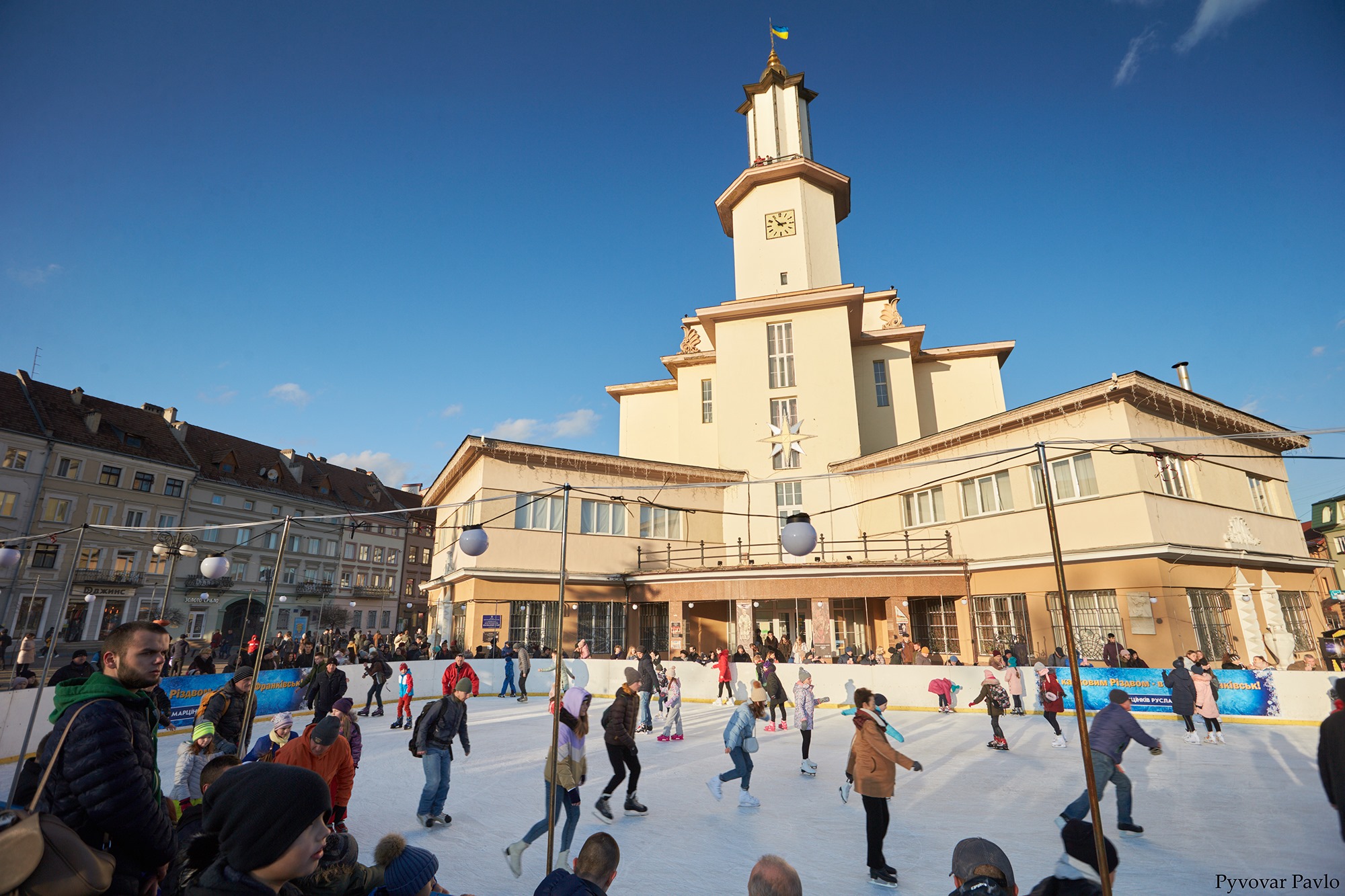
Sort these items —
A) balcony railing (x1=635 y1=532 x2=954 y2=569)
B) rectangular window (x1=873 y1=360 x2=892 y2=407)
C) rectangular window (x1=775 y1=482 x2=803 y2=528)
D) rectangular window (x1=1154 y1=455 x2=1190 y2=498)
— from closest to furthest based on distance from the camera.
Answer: rectangular window (x1=1154 y1=455 x2=1190 y2=498) → balcony railing (x1=635 y1=532 x2=954 y2=569) → rectangular window (x1=775 y1=482 x2=803 y2=528) → rectangular window (x1=873 y1=360 x2=892 y2=407)

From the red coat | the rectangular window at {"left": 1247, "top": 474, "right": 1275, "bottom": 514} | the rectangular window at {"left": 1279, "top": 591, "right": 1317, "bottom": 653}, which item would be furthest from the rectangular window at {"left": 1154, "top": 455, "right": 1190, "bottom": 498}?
the red coat

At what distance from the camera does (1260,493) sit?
75.6 ft

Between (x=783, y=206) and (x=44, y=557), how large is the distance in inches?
1800

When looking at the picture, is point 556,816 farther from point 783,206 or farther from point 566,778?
point 783,206

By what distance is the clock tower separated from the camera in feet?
108

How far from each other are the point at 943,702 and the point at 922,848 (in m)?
11.4

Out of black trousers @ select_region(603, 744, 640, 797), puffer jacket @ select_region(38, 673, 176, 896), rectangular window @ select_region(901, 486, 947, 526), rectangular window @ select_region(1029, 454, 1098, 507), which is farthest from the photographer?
rectangular window @ select_region(901, 486, 947, 526)

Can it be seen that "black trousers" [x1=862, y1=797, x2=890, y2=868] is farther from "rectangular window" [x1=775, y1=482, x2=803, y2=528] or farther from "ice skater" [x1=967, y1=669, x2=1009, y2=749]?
"rectangular window" [x1=775, y1=482, x2=803, y2=528]

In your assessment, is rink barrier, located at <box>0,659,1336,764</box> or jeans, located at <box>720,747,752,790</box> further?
rink barrier, located at <box>0,659,1336,764</box>

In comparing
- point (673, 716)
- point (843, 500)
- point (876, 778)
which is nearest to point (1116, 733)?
point (876, 778)

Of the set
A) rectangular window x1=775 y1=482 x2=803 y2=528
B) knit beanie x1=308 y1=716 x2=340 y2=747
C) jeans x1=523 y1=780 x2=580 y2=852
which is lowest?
jeans x1=523 y1=780 x2=580 y2=852

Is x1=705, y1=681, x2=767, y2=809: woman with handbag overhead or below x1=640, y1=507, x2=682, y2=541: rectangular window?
below

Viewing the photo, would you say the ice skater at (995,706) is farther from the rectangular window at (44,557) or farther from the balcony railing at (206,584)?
the balcony railing at (206,584)

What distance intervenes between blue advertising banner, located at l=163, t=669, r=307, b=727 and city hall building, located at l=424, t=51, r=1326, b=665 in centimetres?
698
